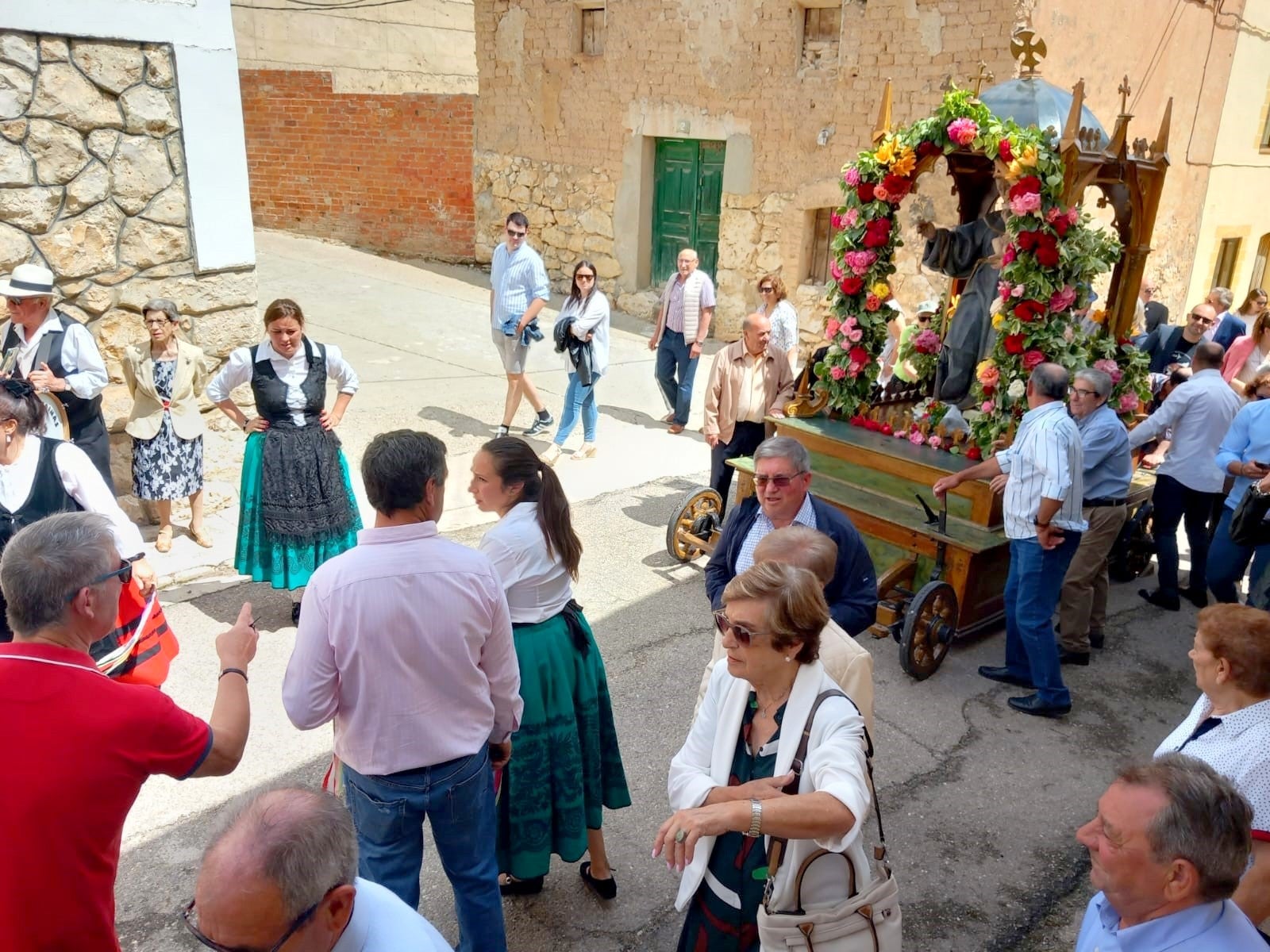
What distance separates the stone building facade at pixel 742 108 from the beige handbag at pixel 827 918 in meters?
9.24

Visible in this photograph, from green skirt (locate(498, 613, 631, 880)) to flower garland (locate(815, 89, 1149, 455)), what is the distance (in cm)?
370

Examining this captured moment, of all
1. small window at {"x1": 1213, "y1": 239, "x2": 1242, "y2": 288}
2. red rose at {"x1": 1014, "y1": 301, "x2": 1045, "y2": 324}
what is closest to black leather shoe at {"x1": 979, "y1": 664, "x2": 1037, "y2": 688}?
red rose at {"x1": 1014, "y1": 301, "x2": 1045, "y2": 324}

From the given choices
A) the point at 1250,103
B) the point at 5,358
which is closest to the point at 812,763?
the point at 5,358

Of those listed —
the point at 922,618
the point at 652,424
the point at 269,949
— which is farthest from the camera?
the point at 652,424

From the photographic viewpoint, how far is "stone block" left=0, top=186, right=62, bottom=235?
5.86 m

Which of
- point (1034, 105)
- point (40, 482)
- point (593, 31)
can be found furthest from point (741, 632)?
point (593, 31)

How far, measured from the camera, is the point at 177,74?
20.8 ft

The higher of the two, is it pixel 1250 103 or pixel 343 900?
pixel 1250 103

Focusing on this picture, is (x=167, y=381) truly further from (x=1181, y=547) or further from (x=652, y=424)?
(x=1181, y=547)

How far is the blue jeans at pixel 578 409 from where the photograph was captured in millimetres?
8562

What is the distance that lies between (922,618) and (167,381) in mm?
4808

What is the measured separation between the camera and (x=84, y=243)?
622cm

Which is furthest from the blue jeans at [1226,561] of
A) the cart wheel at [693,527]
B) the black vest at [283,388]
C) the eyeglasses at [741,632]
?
the black vest at [283,388]

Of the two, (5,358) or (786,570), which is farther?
(5,358)
